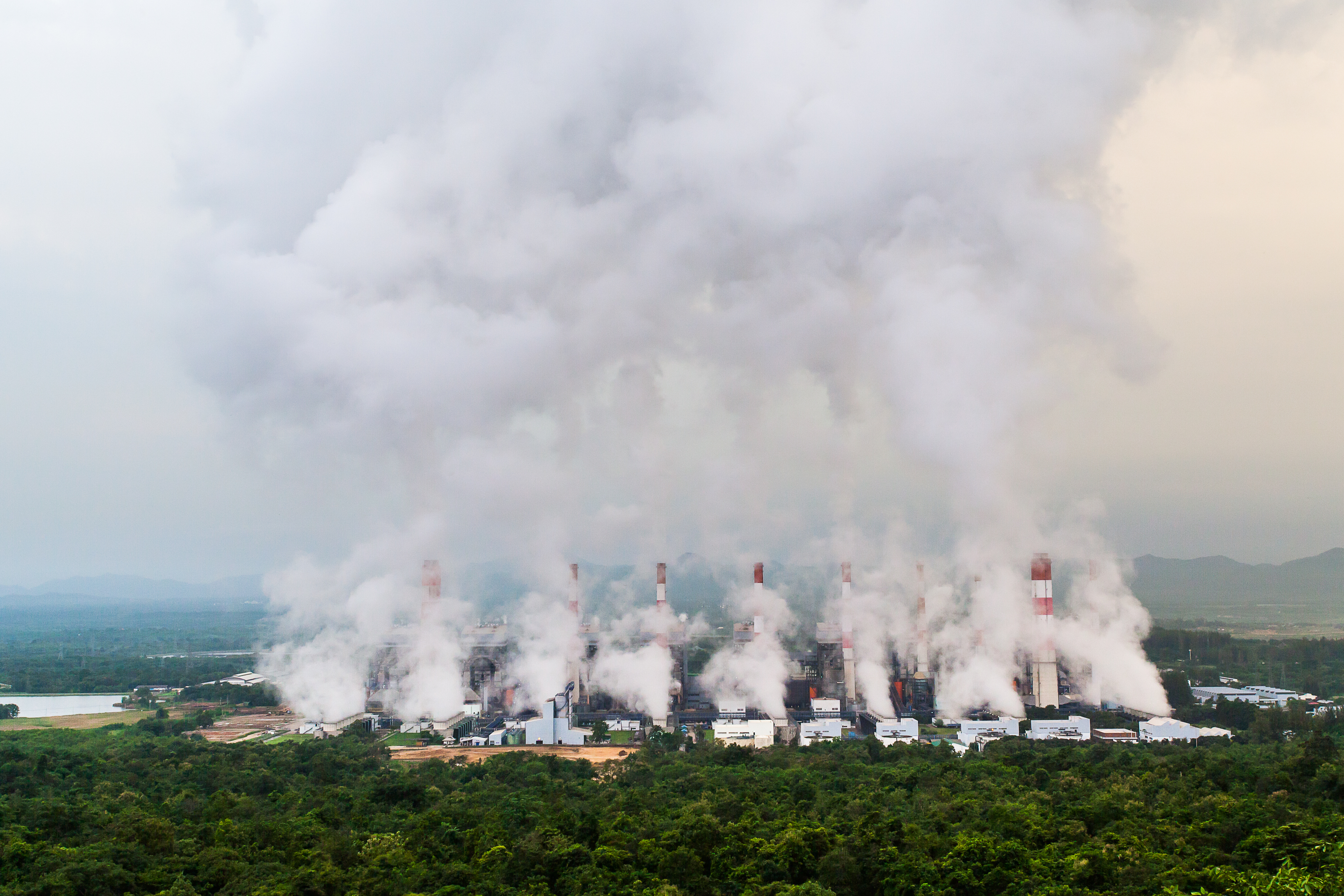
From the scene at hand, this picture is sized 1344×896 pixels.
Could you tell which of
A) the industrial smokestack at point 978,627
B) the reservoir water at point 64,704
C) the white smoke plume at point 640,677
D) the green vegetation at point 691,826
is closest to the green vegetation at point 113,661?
the reservoir water at point 64,704

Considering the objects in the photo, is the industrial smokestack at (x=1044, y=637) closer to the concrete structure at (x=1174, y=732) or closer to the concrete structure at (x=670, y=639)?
the concrete structure at (x=1174, y=732)

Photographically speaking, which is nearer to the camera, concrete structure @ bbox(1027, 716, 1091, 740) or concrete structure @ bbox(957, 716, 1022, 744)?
concrete structure @ bbox(957, 716, 1022, 744)

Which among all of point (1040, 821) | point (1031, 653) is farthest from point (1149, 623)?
point (1040, 821)

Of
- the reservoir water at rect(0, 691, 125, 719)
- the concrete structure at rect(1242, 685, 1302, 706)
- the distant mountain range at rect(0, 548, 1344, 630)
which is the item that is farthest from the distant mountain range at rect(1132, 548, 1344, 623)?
the reservoir water at rect(0, 691, 125, 719)

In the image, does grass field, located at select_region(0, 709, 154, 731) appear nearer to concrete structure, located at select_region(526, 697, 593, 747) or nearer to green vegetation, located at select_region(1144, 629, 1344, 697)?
concrete structure, located at select_region(526, 697, 593, 747)

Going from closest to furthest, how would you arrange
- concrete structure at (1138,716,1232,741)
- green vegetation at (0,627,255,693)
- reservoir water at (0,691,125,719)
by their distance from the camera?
concrete structure at (1138,716,1232,741), reservoir water at (0,691,125,719), green vegetation at (0,627,255,693)
